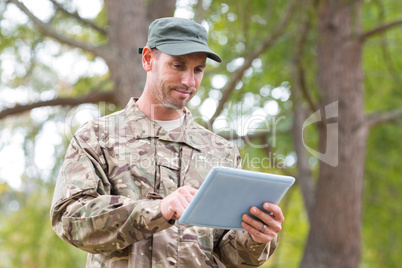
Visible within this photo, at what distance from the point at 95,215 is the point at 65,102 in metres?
3.13

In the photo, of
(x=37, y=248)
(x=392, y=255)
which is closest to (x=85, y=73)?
(x=37, y=248)

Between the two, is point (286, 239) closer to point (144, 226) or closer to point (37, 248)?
point (37, 248)

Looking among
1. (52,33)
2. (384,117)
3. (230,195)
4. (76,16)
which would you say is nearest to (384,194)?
(384,117)

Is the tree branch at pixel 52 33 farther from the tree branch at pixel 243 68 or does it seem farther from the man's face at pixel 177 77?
the man's face at pixel 177 77

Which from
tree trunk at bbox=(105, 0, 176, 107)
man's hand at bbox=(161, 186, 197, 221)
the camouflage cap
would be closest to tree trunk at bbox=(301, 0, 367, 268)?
tree trunk at bbox=(105, 0, 176, 107)

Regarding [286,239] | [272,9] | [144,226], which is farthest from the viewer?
[286,239]

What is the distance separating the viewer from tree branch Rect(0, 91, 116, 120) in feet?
16.2

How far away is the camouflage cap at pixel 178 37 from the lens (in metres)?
2.29

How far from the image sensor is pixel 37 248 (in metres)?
5.12

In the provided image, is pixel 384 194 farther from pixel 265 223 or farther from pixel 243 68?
pixel 265 223

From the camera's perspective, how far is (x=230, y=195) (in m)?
1.94

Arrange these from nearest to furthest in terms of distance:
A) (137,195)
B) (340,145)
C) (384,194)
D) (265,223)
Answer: (265,223), (137,195), (340,145), (384,194)

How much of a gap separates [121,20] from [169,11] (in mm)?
427

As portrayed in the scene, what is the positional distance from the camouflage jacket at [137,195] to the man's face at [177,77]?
0.15 m
